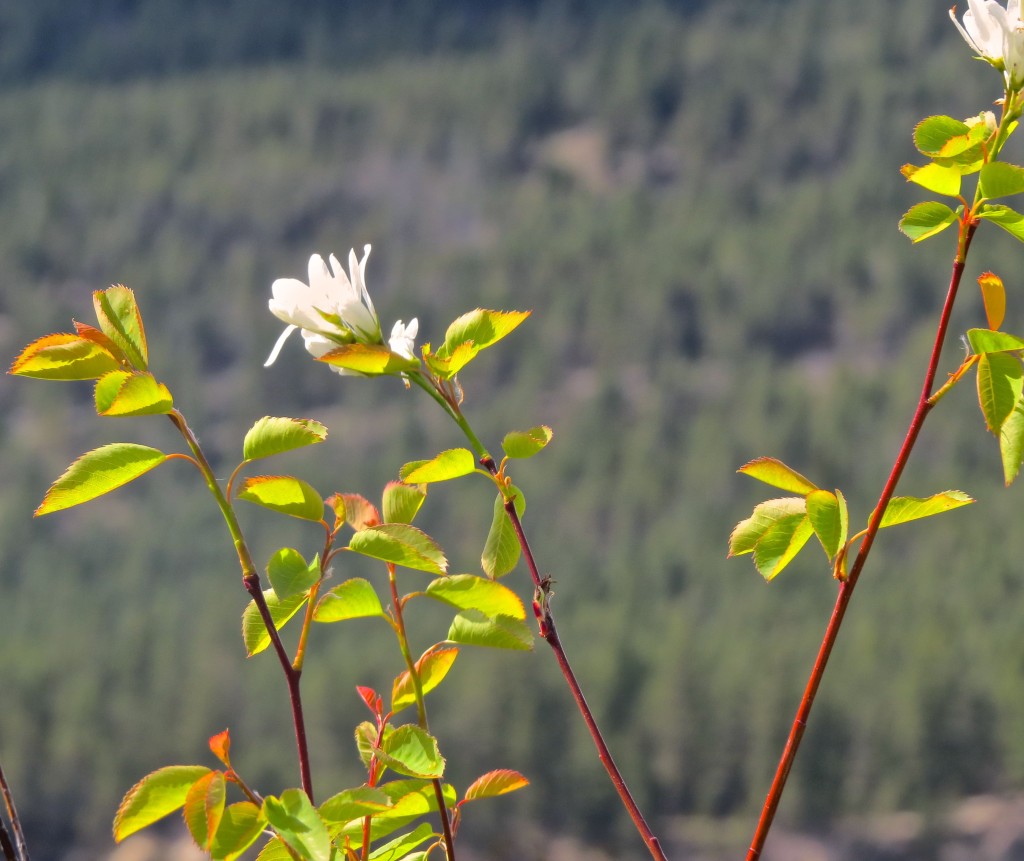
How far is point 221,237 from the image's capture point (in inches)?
2200

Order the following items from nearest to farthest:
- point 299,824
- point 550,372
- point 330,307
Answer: point 299,824 < point 330,307 < point 550,372

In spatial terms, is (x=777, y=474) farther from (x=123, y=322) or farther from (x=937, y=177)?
(x=123, y=322)

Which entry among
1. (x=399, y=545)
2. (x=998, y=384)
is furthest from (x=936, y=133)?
(x=399, y=545)

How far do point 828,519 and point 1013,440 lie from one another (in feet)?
0.31

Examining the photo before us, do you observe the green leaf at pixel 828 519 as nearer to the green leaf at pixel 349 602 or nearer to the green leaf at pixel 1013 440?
the green leaf at pixel 1013 440

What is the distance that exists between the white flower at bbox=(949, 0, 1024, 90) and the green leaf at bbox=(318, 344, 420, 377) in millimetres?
323

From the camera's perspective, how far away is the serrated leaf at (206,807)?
24.7 inches

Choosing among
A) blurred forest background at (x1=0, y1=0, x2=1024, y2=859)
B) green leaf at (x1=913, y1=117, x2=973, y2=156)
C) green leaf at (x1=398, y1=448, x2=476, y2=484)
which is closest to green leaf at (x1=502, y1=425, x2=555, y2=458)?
green leaf at (x1=398, y1=448, x2=476, y2=484)

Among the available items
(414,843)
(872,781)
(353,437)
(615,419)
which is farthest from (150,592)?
(414,843)

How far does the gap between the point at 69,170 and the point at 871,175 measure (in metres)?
33.5

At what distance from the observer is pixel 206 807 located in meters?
0.63

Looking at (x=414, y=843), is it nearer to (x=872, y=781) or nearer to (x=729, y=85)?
(x=872, y=781)

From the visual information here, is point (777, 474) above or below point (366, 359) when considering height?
below

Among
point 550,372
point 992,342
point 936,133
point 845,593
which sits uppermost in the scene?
point 936,133
